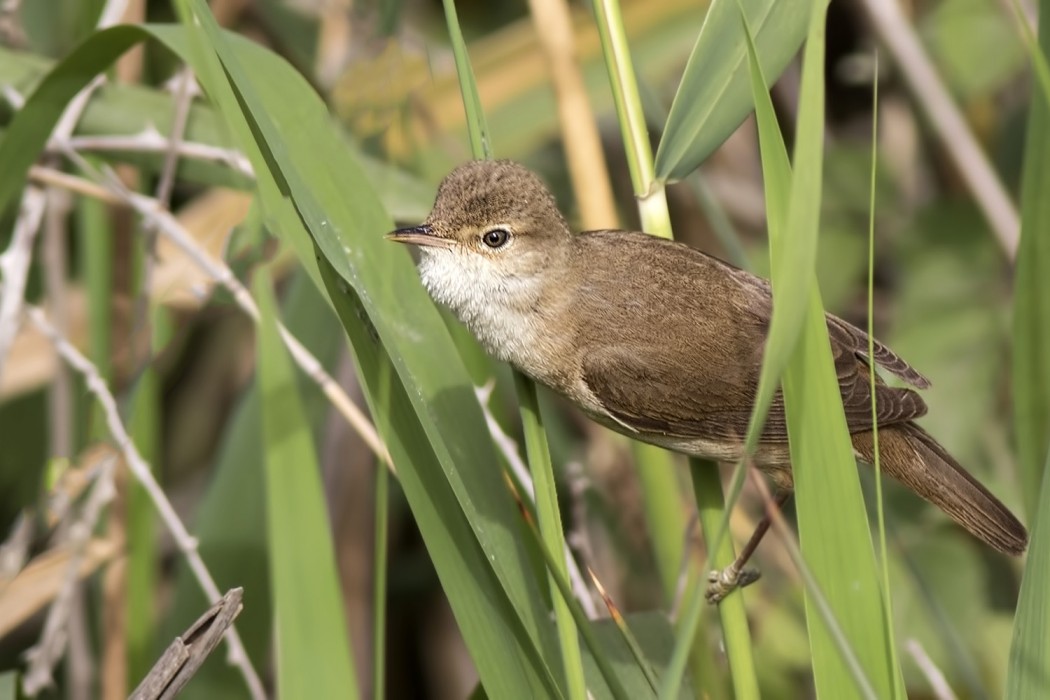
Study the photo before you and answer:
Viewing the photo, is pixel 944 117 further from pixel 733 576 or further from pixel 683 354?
pixel 733 576

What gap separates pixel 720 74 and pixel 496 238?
0.54 metres

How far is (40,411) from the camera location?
11.7 ft

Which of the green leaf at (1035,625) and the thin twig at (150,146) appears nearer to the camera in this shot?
the green leaf at (1035,625)

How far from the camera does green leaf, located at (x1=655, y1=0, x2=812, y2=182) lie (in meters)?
1.56

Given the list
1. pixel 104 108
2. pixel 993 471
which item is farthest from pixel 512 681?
pixel 993 471

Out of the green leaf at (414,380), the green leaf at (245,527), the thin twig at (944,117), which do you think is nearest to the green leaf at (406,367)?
the green leaf at (414,380)

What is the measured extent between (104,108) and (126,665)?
3.88ft

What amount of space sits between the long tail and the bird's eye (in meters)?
0.72

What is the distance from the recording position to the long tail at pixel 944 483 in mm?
2029

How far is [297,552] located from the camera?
1730 millimetres

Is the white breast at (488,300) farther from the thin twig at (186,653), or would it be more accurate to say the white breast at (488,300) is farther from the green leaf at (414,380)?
the thin twig at (186,653)

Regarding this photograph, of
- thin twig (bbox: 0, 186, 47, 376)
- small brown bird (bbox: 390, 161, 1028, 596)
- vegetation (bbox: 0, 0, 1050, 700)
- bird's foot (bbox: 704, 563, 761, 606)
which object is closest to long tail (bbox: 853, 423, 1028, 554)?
small brown bird (bbox: 390, 161, 1028, 596)

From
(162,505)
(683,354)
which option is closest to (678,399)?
(683,354)

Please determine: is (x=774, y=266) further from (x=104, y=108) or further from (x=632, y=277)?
(x=104, y=108)
